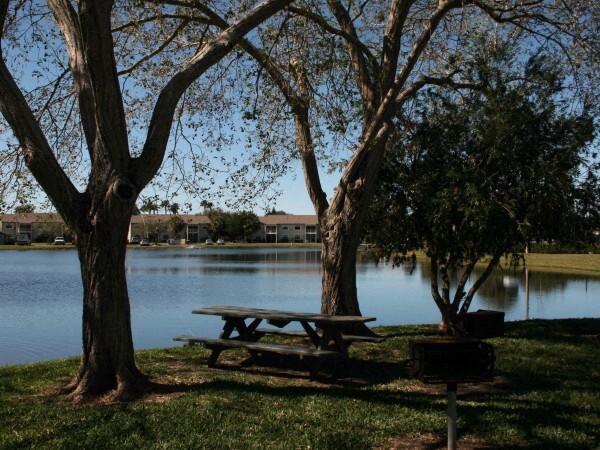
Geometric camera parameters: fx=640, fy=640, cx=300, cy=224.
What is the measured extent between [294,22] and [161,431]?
7036 millimetres

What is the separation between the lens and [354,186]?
9.71 metres

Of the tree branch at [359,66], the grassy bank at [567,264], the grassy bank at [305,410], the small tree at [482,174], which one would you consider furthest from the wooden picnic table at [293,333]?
the grassy bank at [567,264]

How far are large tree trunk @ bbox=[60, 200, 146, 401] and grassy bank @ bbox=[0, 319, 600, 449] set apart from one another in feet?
1.10

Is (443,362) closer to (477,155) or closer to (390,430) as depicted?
(390,430)

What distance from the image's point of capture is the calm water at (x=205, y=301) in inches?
546

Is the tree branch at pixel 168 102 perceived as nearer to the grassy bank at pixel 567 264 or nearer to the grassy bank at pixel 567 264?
the grassy bank at pixel 567 264

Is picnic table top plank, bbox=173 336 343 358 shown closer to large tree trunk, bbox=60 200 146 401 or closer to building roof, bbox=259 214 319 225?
large tree trunk, bbox=60 200 146 401

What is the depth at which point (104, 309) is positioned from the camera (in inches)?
255

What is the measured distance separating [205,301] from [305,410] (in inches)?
559

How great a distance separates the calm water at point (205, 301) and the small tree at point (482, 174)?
16.4ft

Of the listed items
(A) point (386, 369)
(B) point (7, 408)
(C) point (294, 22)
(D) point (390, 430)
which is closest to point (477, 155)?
(C) point (294, 22)

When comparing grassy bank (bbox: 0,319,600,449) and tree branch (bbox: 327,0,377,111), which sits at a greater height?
tree branch (bbox: 327,0,377,111)

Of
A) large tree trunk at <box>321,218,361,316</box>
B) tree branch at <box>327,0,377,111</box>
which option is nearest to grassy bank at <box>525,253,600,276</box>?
tree branch at <box>327,0,377,111</box>

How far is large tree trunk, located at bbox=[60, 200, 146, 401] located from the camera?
21.3 feet
